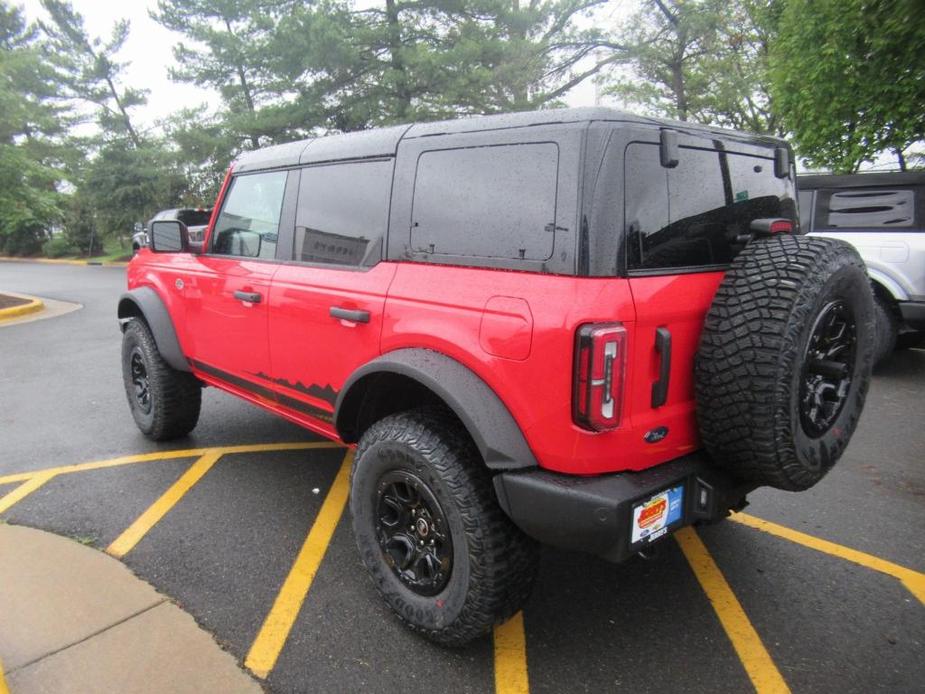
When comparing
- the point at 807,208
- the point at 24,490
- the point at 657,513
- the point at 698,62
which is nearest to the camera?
the point at 657,513

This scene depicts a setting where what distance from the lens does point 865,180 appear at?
6.02 m

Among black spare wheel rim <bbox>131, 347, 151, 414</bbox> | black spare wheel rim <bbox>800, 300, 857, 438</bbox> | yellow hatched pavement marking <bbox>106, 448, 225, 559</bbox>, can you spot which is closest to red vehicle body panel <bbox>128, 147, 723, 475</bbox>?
black spare wheel rim <bbox>800, 300, 857, 438</bbox>

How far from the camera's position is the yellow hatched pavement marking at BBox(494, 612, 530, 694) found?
2174 millimetres

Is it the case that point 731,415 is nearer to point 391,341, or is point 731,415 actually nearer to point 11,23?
point 391,341

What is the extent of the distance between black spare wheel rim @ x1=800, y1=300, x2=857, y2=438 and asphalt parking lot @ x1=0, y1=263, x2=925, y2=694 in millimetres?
857

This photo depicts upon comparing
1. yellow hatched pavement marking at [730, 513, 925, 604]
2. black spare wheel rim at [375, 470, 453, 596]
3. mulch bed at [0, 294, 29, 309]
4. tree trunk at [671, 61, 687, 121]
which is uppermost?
tree trunk at [671, 61, 687, 121]

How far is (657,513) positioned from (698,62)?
18.2 metres

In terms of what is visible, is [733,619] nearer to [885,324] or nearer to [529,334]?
[529,334]

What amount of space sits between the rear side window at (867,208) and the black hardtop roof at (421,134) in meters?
4.17

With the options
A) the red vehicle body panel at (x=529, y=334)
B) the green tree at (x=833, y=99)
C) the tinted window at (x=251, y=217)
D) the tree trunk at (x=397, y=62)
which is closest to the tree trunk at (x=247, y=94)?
the tree trunk at (x=397, y=62)

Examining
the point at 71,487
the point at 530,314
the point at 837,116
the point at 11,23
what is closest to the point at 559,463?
the point at 530,314

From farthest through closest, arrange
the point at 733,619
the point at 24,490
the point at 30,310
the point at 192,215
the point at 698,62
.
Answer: the point at 698,62 → the point at 192,215 → the point at 30,310 → the point at 24,490 → the point at 733,619

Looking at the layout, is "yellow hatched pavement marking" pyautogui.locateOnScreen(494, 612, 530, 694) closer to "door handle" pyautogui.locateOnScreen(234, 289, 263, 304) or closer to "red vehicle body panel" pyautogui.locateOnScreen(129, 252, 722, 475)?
"red vehicle body panel" pyautogui.locateOnScreen(129, 252, 722, 475)

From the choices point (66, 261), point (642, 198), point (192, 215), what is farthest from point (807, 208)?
point (66, 261)
